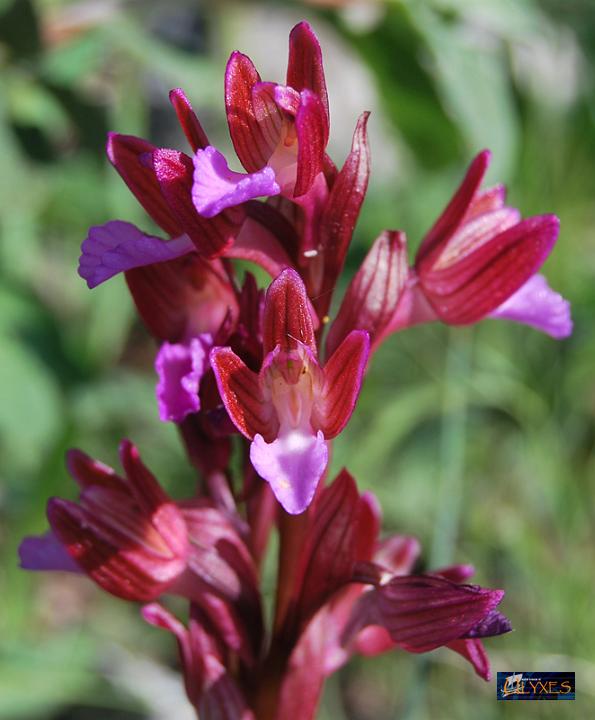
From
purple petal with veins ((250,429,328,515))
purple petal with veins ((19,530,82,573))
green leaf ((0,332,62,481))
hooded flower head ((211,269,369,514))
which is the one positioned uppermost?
green leaf ((0,332,62,481))

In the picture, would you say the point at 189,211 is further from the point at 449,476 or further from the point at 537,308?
the point at 449,476

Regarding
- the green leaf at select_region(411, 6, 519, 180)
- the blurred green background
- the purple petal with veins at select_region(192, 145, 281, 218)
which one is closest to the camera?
the purple petal with veins at select_region(192, 145, 281, 218)

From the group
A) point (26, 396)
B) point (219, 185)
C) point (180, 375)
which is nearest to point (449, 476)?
point (26, 396)

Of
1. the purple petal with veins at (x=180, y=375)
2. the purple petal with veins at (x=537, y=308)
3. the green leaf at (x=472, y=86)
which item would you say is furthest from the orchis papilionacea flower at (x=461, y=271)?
the green leaf at (x=472, y=86)

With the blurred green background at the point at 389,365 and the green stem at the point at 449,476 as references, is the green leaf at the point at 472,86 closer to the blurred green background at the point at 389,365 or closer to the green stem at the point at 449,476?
the blurred green background at the point at 389,365

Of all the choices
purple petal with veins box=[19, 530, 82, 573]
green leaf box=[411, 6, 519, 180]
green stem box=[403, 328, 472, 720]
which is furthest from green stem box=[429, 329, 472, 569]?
purple petal with veins box=[19, 530, 82, 573]

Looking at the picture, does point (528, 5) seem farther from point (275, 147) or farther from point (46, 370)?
point (46, 370)

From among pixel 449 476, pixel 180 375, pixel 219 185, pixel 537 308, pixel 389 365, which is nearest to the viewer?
pixel 219 185

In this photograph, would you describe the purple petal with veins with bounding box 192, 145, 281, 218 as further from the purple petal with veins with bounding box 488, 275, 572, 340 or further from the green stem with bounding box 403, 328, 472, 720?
the green stem with bounding box 403, 328, 472, 720
